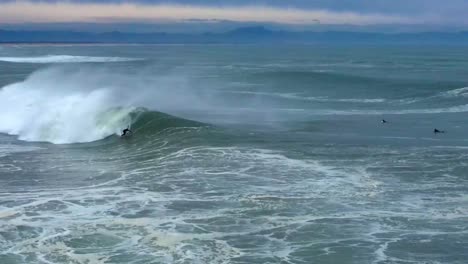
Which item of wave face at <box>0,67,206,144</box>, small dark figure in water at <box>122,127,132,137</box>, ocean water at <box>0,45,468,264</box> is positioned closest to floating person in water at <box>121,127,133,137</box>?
small dark figure in water at <box>122,127,132,137</box>

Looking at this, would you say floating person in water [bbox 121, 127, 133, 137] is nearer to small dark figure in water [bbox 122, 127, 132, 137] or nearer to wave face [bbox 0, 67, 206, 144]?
small dark figure in water [bbox 122, 127, 132, 137]

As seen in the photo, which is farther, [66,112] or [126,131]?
[66,112]

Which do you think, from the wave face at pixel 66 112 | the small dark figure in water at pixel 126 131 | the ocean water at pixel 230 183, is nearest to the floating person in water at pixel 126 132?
the small dark figure in water at pixel 126 131

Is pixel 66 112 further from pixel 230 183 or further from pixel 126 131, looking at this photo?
pixel 230 183

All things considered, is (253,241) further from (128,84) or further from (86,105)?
(128,84)

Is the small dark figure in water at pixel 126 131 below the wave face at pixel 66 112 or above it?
below

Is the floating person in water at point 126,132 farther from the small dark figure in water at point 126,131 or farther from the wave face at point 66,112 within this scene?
the wave face at point 66,112

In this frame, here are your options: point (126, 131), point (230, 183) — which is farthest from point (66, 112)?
point (230, 183)

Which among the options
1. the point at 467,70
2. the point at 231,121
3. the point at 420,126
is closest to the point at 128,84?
the point at 231,121

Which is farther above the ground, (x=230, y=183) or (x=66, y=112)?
(x=66, y=112)

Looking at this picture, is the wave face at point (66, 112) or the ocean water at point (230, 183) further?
the wave face at point (66, 112)
